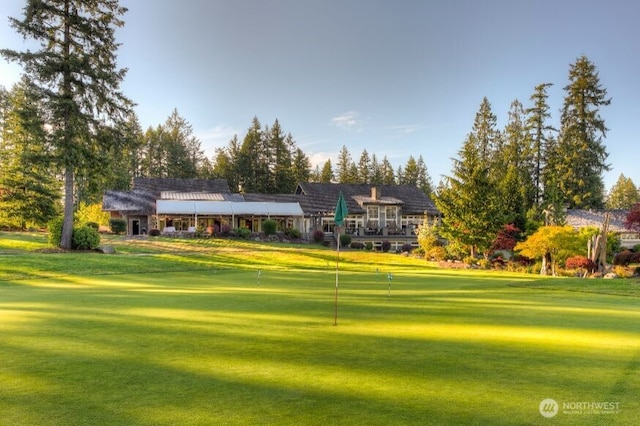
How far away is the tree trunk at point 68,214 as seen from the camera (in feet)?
Answer: 92.3

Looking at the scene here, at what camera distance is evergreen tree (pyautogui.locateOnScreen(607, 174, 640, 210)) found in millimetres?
92062

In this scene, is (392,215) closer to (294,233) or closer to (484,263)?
(294,233)

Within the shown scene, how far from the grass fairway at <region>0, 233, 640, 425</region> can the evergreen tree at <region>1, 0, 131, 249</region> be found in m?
16.5

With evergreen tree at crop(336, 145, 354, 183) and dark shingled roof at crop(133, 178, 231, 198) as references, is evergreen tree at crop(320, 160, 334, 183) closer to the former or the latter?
evergreen tree at crop(336, 145, 354, 183)

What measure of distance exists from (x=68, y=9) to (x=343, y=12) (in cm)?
1654

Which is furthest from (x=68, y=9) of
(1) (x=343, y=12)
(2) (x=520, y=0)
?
(2) (x=520, y=0)

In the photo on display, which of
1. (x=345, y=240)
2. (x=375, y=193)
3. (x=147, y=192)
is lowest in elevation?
(x=345, y=240)

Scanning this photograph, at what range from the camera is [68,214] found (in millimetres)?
28422

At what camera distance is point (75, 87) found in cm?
2823

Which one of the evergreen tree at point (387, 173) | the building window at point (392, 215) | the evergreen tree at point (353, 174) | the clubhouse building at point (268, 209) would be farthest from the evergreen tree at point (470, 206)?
the evergreen tree at point (387, 173)

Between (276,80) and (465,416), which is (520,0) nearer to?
(276,80)

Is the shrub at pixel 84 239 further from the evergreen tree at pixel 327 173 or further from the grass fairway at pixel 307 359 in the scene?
the evergreen tree at pixel 327 173

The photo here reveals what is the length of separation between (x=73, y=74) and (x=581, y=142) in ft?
170

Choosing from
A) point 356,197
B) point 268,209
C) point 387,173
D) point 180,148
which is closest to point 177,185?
point 268,209
